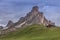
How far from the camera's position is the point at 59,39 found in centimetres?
16588

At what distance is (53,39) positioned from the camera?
A: 170250 millimetres

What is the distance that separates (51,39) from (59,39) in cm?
766

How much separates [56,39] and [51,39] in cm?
465

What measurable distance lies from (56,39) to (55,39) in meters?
1.05

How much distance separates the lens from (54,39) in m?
170

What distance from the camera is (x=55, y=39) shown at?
554ft

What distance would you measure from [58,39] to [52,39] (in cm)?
544

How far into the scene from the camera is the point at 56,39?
168000mm

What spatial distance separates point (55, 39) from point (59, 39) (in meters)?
4.08

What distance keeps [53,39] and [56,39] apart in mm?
3159

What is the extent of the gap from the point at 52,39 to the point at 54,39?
1.91 metres

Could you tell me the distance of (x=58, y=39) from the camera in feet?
550

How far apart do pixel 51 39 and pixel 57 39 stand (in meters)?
5.40

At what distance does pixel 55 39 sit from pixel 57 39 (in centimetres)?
177
